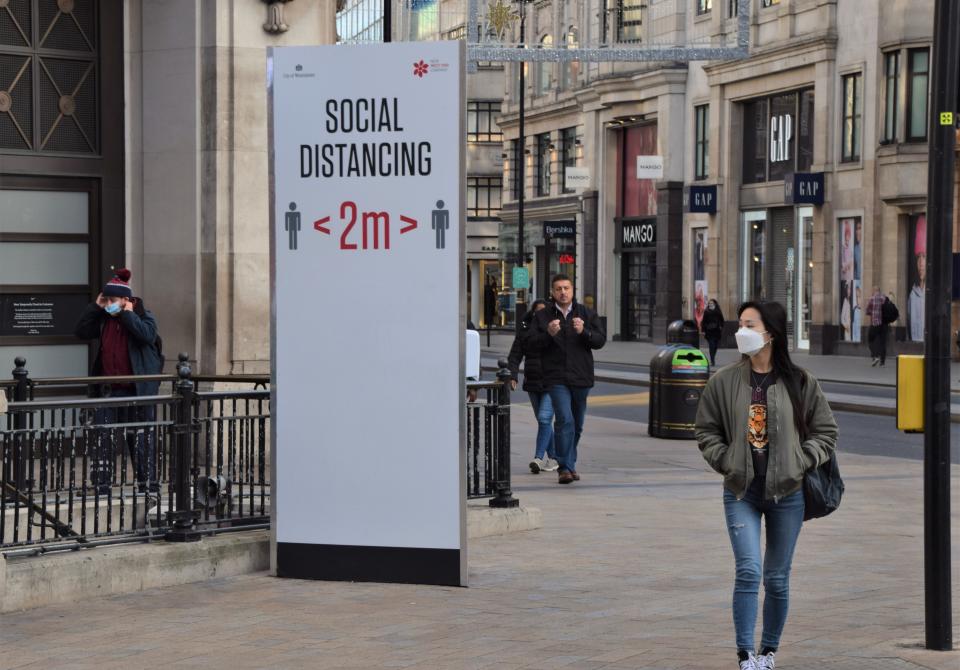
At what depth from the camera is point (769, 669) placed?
6.57m

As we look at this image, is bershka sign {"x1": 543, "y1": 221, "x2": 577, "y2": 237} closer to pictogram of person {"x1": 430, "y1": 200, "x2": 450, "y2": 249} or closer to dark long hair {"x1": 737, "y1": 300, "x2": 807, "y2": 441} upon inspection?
pictogram of person {"x1": 430, "y1": 200, "x2": 450, "y2": 249}

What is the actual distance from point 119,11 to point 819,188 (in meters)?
28.8

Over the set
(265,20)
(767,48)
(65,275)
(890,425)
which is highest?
(767,48)

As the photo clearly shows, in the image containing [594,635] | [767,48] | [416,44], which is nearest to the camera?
[594,635]

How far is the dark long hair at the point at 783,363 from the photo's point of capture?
656cm

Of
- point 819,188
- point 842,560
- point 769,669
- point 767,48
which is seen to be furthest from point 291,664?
point 767,48

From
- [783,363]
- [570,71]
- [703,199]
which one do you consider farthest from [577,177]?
[783,363]

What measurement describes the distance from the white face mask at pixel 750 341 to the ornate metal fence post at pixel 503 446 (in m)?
4.11

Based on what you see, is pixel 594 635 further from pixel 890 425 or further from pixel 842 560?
pixel 890 425

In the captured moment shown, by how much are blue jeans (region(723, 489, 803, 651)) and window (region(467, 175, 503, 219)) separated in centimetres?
6850

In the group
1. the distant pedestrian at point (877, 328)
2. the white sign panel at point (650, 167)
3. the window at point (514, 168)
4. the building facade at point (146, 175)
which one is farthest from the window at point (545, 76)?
the building facade at point (146, 175)

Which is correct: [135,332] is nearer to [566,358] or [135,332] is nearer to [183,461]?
[183,461]

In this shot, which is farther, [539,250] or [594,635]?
[539,250]

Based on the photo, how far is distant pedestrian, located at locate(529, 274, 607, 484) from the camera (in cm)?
1433
